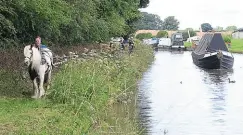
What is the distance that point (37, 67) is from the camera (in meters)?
13.2

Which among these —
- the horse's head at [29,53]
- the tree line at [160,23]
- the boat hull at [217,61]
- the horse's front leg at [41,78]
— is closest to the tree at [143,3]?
the boat hull at [217,61]

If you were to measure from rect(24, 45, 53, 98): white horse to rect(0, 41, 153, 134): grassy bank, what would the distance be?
32cm

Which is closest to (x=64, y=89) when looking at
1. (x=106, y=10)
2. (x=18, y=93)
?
(x=18, y=93)

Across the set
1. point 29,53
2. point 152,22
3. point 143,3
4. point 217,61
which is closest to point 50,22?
point 29,53

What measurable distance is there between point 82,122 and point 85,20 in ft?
41.6

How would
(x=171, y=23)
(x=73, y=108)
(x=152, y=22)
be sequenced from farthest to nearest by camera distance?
(x=152, y=22), (x=171, y=23), (x=73, y=108)

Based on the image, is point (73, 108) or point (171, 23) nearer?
point (73, 108)

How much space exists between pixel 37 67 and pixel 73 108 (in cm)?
164

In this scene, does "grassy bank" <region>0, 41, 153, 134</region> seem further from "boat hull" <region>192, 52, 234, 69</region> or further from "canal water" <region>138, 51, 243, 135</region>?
"boat hull" <region>192, 52, 234, 69</region>

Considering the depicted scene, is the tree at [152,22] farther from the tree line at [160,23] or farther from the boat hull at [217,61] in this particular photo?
the boat hull at [217,61]

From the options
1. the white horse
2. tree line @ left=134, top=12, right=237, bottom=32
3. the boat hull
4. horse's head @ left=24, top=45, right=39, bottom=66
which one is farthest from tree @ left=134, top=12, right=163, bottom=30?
horse's head @ left=24, top=45, right=39, bottom=66

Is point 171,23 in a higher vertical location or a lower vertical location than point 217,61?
higher

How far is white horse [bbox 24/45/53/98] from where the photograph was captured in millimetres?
12961

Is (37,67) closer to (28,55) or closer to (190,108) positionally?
(28,55)
